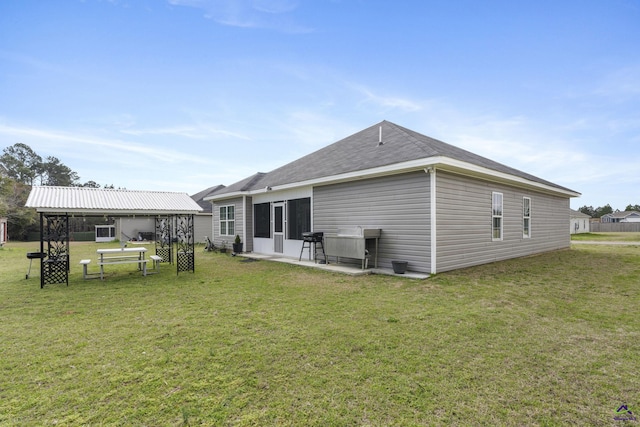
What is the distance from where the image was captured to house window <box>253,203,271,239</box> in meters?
12.3

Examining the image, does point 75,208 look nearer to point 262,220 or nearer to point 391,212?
point 262,220

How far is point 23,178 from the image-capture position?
1463 inches

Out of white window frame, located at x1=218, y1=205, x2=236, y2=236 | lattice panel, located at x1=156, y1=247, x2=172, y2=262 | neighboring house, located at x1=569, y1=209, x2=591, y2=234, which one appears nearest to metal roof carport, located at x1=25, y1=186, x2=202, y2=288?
lattice panel, located at x1=156, y1=247, x2=172, y2=262

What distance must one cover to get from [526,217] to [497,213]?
2.54 metres

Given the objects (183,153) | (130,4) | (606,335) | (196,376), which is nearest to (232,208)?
(183,153)

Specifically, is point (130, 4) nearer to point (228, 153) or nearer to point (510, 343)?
point (228, 153)

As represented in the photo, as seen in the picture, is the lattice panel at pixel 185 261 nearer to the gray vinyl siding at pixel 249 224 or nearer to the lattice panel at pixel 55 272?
the lattice panel at pixel 55 272

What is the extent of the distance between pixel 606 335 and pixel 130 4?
12200 millimetres

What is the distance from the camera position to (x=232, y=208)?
14203 mm

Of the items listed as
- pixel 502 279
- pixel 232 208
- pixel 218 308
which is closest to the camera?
pixel 218 308

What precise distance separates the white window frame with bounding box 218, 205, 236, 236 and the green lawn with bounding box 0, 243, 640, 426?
8260 millimetres

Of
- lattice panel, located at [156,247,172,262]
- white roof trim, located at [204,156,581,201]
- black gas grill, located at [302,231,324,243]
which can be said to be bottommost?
lattice panel, located at [156,247,172,262]

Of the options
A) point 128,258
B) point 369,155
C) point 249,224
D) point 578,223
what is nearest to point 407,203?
point 369,155

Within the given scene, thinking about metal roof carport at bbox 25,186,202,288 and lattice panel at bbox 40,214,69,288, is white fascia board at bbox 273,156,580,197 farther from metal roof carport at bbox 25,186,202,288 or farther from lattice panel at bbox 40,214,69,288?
lattice panel at bbox 40,214,69,288
